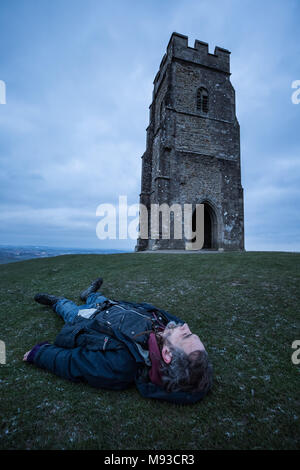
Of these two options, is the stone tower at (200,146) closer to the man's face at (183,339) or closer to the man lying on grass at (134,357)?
the man lying on grass at (134,357)

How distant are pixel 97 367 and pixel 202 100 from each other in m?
23.2

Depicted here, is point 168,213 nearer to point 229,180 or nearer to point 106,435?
point 229,180

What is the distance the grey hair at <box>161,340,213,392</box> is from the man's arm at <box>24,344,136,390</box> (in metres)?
0.45

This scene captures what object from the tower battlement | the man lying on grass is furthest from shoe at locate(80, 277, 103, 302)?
the tower battlement

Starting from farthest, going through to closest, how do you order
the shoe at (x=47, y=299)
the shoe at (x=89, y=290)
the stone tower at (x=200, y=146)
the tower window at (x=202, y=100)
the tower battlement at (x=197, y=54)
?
the tower window at (x=202, y=100) < the tower battlement at (x=197, y=54) < the stone tower at (x=200, y=146) < the shoe at (x=89, y=290) < the shoe at (x=47, y=299)

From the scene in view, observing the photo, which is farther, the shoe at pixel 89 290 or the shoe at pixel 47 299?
the shoe at pixel 89 290

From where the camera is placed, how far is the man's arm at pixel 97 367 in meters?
2.51

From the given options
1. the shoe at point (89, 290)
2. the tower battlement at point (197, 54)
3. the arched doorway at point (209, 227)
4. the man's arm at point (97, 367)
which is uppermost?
the tower battlement at point (197, 54)

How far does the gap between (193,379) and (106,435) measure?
3.12 feet

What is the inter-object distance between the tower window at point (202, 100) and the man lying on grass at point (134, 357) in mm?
21819

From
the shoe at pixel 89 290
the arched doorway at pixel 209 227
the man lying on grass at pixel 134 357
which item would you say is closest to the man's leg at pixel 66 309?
the shoe at pixel 89 290

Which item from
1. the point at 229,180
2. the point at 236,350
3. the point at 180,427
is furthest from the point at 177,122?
the point at 180,427

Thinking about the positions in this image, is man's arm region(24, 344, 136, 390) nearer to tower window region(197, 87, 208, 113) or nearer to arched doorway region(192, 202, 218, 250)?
arched doorway region(192, 202, 218, 250)

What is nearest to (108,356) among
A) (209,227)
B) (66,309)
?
(66,309)
